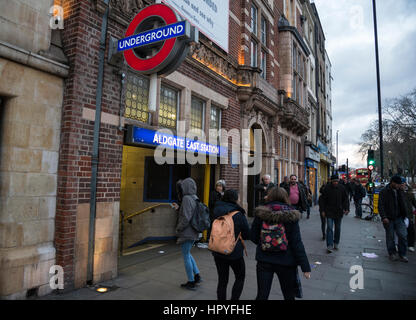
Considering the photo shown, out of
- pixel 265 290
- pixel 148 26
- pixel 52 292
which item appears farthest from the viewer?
pixel 148 26

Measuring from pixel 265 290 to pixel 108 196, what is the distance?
3.26m

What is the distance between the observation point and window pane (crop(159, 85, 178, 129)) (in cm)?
684

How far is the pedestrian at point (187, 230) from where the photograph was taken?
453 cm

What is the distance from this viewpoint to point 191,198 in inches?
183

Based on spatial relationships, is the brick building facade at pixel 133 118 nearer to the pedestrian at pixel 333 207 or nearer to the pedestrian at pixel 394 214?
the pedestrian at pixel 333 207

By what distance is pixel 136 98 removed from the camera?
5992mm

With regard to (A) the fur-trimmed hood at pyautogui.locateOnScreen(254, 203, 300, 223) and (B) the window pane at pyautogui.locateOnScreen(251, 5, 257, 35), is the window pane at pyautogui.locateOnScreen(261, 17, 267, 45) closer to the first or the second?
(B) the window pane at pyautogui.locateOnScreen(251, 5, 257, 35)

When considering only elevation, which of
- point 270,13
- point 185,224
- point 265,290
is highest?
point 270,13

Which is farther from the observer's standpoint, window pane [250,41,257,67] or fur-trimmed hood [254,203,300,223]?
window pane [250,41,257,67]

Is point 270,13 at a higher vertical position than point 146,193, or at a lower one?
higher

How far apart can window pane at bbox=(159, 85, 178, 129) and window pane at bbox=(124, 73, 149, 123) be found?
A: 61 centimetres

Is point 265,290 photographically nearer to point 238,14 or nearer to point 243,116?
point 243,116

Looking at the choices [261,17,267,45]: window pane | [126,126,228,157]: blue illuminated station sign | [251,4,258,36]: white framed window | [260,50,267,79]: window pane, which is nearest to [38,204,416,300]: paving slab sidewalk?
[126,126,228,157]: blue illuminated station sign
